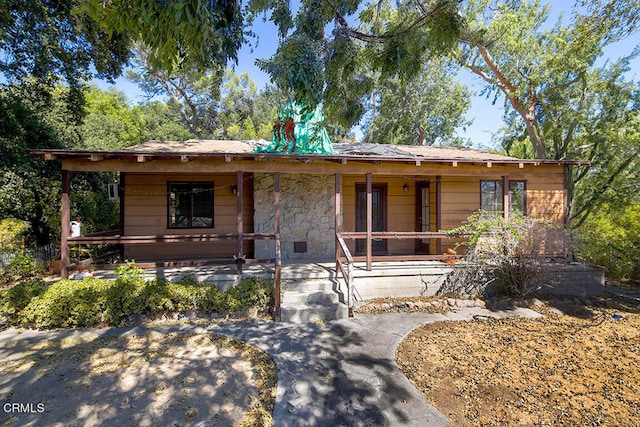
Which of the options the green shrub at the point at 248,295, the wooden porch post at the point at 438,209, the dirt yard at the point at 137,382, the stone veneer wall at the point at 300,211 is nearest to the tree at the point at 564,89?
the wooden porch post at the point at 438,209

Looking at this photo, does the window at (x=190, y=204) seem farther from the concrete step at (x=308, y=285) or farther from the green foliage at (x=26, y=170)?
the green foliage at (x=26, y=170)

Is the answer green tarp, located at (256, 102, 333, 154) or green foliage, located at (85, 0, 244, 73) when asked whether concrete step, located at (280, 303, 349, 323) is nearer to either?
green foliage, located at (85, 0, 244, 73)

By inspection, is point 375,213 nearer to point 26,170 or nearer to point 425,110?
point 26,170

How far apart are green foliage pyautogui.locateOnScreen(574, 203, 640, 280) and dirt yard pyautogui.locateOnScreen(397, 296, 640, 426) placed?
3.10 m

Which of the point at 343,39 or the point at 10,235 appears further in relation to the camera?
the point at 10,235

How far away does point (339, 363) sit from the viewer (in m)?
4.01

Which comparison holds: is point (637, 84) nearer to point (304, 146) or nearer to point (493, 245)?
point (493, 245)

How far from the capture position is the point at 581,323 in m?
5.46

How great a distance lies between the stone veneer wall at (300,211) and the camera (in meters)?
8.45

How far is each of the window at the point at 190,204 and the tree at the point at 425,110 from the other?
13.5 m

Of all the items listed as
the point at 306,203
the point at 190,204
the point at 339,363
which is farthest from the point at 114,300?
the point at 306,203

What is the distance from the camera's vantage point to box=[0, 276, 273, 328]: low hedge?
16.4ft

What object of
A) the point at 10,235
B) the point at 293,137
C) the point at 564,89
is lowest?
the point at 10,235
